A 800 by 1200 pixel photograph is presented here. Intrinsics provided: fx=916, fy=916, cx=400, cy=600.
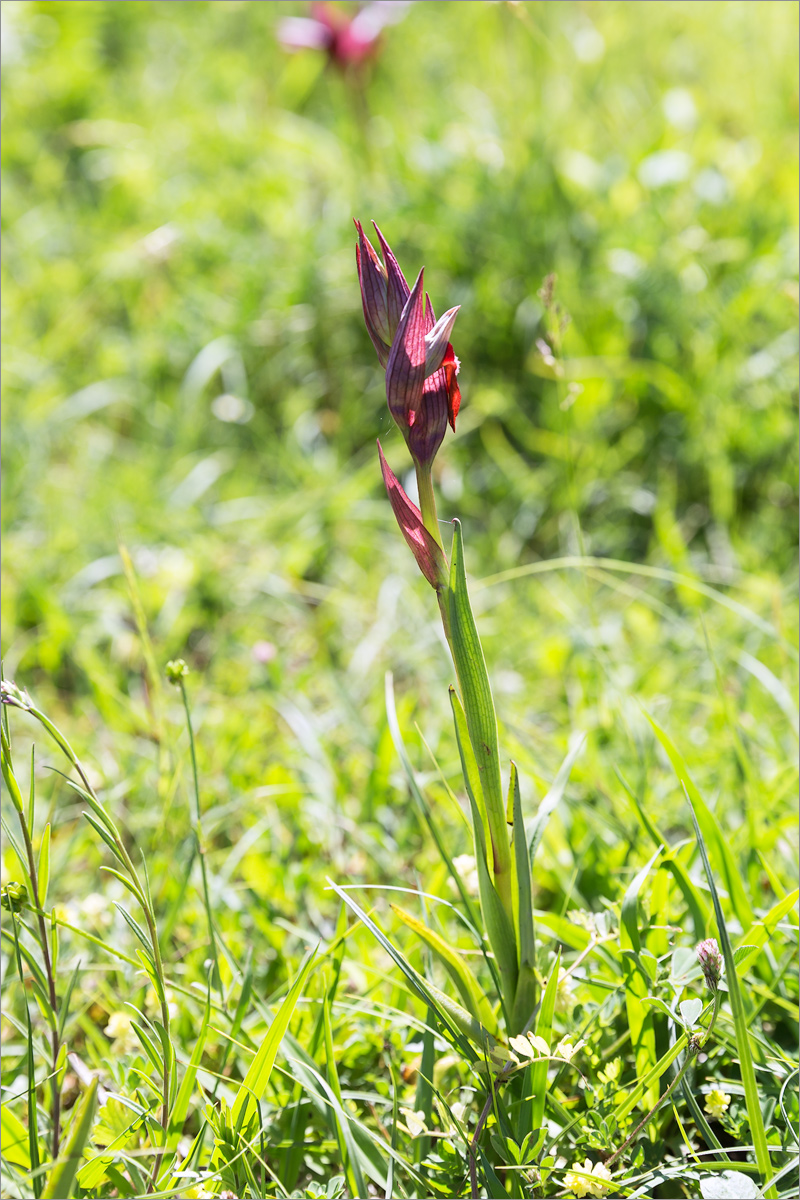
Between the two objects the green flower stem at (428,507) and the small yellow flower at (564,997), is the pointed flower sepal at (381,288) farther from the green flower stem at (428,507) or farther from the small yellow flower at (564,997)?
the small yellow flower at (564,997)

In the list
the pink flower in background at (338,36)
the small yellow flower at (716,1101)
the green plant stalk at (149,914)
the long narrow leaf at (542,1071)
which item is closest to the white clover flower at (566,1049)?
the long narrow leaf at (542,1071)

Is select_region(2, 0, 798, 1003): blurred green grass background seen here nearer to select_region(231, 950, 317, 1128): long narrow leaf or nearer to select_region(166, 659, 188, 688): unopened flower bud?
select_region(166, 659, 188, 688): unopened flower bud

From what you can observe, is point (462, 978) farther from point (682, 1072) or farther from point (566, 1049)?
point (682, 1072)

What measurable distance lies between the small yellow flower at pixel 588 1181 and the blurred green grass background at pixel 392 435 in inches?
15.9

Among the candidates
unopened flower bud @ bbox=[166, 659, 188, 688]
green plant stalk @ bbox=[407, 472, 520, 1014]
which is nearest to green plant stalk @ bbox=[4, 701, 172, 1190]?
unopened flower bud @ bbox=[166, 659, 188, 688]

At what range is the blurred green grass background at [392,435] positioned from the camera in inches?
63.2

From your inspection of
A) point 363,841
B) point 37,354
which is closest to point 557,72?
point 37,354

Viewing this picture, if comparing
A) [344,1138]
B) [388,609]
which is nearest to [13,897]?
[344,1138]

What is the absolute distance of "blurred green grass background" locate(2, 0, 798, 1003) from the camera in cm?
160

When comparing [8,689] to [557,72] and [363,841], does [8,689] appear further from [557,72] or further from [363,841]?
[557,72]

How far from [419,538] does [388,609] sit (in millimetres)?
1245

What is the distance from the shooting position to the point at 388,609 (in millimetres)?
2074

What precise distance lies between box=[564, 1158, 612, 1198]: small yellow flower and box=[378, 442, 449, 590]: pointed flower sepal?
582mm

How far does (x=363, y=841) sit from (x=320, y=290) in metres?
1.89
